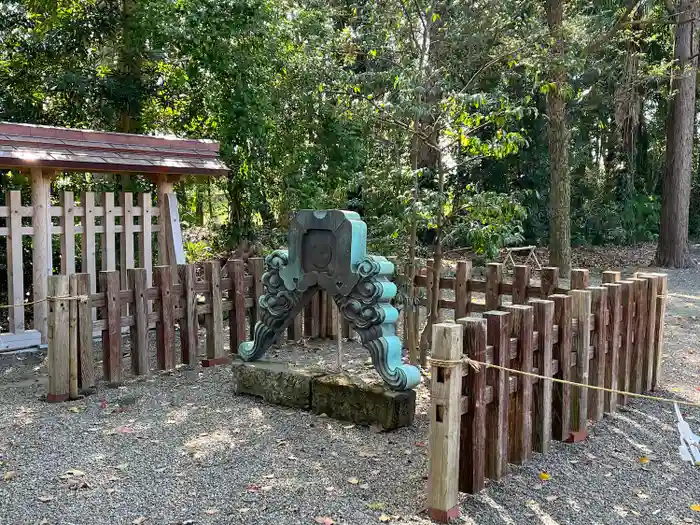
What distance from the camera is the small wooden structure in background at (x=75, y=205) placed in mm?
7254

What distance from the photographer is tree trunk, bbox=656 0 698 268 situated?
1510cm

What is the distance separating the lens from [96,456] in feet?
14.4

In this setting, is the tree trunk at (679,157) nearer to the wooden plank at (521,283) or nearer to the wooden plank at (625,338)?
the wooden plank at (521,283)

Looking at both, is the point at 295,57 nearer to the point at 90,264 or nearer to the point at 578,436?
the point at 90,264

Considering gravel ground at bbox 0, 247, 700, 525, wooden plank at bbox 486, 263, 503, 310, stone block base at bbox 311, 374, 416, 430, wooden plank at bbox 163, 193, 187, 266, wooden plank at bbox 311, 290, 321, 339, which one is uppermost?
wooden plank at bbox 163, 193, 187, 266

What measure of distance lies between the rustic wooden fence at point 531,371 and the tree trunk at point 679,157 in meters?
11.0

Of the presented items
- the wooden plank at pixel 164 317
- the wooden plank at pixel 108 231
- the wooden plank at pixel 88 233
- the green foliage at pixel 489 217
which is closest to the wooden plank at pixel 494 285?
the green foliage at pixel 489 217

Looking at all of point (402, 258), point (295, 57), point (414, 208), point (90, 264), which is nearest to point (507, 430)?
point (414, 208)

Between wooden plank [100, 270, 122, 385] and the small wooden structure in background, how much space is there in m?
1.50

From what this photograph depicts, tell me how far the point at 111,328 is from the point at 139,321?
11.2 inches

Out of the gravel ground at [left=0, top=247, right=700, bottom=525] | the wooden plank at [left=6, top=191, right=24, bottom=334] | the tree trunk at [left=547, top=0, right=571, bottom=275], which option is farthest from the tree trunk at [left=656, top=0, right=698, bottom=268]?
the wooden plank at [left=6, top=191, right=24, bottom=334]

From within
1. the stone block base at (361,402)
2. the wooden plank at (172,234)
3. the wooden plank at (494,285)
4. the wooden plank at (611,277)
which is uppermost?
the wooden plank at (172,234)

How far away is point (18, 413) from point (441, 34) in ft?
21.6

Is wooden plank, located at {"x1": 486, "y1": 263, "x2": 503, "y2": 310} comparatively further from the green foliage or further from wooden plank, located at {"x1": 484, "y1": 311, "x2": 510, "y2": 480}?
wooden plank, located at {"x1": 484, "y1": 311, "x2": 510, "y2": 480}
